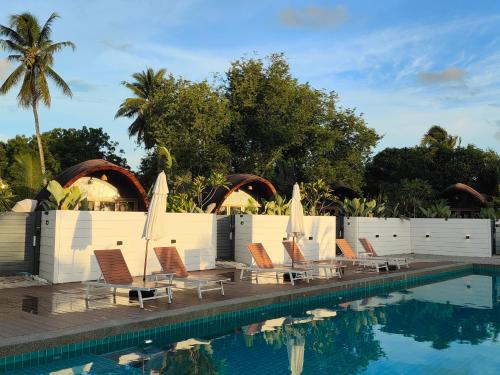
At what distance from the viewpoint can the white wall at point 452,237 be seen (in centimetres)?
2136

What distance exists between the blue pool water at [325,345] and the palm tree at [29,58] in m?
25.4

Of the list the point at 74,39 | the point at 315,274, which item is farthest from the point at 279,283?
the point at 74,39

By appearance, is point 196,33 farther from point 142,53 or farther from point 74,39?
point 74,39

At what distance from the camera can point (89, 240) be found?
37.4 feet

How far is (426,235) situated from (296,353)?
17338 millimetres

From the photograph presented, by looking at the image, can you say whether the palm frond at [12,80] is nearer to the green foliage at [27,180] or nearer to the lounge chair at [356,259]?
the green foliage at [27,180]

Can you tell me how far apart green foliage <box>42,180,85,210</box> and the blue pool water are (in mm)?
5341

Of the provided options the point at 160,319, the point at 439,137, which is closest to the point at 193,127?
the point at 160,319

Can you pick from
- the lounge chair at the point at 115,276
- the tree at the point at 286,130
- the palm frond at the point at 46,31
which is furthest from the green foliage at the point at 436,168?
the lounge chair at the point at 115,276

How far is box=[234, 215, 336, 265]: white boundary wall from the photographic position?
51.5 ft

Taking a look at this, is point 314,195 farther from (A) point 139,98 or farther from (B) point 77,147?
(A) point 139,98

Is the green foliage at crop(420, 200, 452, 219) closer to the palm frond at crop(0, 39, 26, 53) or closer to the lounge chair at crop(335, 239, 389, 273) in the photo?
the lounge chair at crop(335, 239, 389, 273)

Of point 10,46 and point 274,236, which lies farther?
point 10,46

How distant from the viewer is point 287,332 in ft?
26.7
